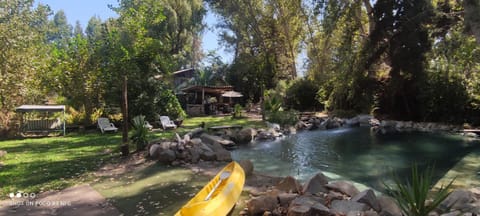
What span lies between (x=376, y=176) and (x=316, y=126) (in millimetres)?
10941

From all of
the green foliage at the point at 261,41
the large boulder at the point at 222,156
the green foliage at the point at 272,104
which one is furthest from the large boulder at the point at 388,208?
the green foliage at the point at 261,41

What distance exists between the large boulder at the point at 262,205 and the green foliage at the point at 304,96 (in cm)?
2275

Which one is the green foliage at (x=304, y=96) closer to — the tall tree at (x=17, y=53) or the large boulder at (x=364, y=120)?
the large boulder at (x=364, y=120)

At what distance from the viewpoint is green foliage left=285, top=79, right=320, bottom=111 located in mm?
27062

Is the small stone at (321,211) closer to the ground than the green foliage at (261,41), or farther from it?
closer to the ground

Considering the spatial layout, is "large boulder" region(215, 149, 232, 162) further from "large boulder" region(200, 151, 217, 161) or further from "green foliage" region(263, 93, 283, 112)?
"green foliage" region(263, 93, 283, 112)

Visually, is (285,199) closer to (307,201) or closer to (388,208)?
(307,201)

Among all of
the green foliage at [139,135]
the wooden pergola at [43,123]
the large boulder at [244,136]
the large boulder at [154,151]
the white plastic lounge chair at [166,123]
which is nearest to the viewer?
the large boulder at [154,151]

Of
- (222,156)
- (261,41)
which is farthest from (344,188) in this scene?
(261,41)

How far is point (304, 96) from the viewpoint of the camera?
89.4 ft

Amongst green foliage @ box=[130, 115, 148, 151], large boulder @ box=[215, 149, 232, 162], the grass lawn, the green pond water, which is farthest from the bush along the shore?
green foliage @ box=[130, 115, 148, 151]

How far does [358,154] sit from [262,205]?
7807 mm

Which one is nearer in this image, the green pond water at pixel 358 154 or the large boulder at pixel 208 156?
the green pond water at pixel 358 154

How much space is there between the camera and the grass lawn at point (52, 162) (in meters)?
6.45
